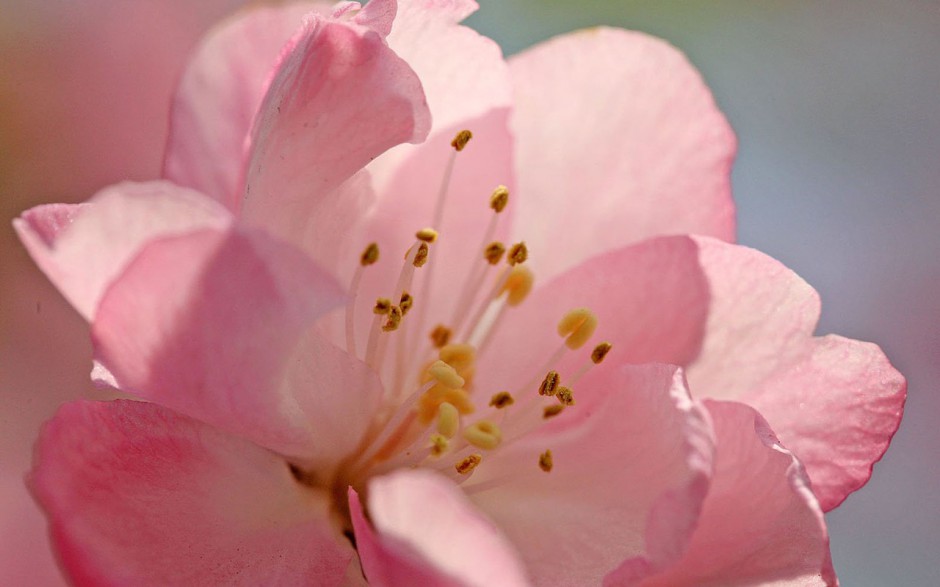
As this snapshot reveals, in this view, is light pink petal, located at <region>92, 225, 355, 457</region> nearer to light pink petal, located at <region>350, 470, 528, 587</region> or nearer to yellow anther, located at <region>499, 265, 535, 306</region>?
light pink petal, located at <region>350, 470, 528, 587</region>

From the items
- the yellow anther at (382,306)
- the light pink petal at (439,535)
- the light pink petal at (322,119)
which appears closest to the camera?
the light pink petal at (439,535)

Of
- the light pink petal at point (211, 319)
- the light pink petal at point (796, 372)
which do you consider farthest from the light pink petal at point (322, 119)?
the light pink petal at point (796, 372)

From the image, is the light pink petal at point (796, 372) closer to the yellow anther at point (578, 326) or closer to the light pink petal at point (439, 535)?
the yellow anther at point (578, 326)

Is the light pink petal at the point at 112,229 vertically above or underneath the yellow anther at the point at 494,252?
above

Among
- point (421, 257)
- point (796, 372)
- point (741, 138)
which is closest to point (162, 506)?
point (421, 257)

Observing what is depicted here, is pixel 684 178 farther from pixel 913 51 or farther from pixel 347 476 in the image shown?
pixel 913 51

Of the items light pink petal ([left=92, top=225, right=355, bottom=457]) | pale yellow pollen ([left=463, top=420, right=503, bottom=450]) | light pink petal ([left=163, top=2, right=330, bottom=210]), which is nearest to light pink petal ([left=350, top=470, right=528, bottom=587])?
light pink petal ([left=92, top=225, right=355, bottom=457])

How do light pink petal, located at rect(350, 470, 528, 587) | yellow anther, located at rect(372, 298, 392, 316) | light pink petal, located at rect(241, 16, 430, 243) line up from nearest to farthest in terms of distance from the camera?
light pink petal, located at rect(350, 470, 528, 587) < light pink petal, located at rect(241, 16, 430, 243) < yellow anther, located at rect(372, 298, 392, 316)
